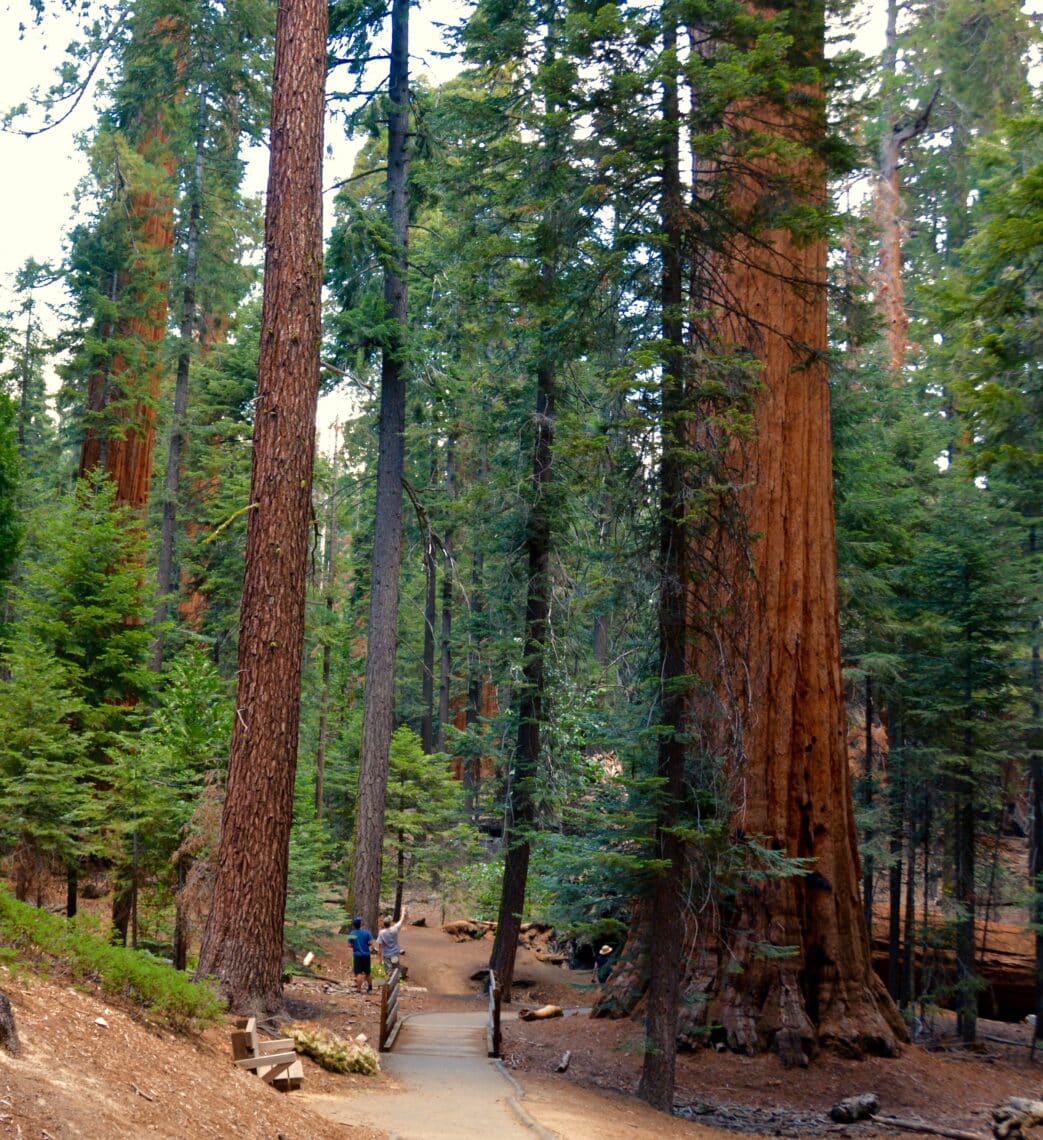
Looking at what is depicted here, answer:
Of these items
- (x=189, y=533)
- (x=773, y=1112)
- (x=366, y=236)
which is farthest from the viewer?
(x=189, y=533)

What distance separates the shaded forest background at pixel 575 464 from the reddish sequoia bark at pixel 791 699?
0.50ft

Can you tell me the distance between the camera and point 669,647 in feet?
31.5

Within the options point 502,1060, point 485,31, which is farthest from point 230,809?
point 485,31

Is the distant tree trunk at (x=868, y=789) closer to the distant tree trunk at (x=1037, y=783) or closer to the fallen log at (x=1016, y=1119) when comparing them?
the distant tree trunk at (x=1037, y=783)

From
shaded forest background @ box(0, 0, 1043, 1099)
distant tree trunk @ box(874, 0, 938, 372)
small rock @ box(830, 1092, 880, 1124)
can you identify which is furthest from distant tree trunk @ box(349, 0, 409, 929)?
distant tree trunk @ box(874, 0, 938, 372)

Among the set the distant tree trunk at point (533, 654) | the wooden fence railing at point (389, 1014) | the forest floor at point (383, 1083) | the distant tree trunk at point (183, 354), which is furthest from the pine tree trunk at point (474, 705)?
the forest floor at point (383, 1083)

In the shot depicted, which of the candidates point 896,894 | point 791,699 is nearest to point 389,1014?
point 791,699

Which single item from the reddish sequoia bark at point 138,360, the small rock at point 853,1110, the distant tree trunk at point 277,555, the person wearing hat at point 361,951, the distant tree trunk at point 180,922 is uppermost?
the reddish sequoia bark at point 138,360

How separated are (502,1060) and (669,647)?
5616 mm

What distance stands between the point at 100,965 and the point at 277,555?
3883mm

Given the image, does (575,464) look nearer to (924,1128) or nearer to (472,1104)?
(472,1104)

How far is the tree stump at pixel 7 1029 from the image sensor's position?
206 inches

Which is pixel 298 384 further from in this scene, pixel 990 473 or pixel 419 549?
pixel 990 473

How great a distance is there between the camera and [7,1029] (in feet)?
17.3
